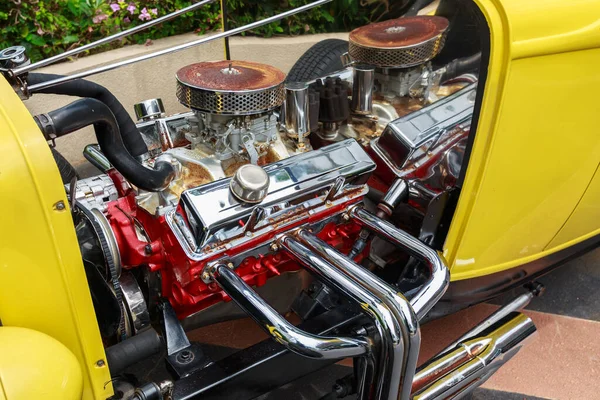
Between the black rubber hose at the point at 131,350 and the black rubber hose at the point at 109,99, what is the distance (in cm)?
49

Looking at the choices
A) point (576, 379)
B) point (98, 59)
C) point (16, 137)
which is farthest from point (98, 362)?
point (98, 59)

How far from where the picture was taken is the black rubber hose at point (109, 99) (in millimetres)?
1402

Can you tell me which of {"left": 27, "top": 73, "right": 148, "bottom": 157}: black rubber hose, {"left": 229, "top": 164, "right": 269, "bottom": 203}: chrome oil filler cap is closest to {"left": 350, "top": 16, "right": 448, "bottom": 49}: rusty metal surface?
{"left": 229, "top": 164, "right": 269, "bottom": 203}: chrome oil filler cap

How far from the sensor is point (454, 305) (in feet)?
6.06

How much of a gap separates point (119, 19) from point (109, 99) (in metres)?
2.44

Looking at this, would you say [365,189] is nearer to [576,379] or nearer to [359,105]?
[359,105]

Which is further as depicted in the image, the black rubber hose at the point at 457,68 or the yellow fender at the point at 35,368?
the black rubber hose at the point at 457,68

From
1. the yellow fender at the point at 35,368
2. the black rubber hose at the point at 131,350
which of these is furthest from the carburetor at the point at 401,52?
the yellow fender at the point at 35,368

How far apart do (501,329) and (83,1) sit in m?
3.19

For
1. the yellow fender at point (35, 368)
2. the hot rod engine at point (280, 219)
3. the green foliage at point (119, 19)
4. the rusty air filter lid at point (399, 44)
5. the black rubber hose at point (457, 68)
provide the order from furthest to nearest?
the green foliage at point (119, 19) < the black rubber hose at point (457, 68) < the rusty air filter lid at point (399, 44) < the hot rod engine at point (280, 219) < the yellow fender at point (35, 368)

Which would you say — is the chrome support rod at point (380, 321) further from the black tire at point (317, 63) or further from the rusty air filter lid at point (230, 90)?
the black tire at point (317, 63)

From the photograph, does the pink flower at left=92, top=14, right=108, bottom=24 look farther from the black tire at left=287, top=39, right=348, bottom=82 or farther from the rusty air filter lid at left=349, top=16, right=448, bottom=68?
the rusty air filter lid at left=349, top=16, right=448, bottom=68

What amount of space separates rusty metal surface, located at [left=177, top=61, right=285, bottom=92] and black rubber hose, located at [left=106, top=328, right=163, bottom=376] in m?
0.66

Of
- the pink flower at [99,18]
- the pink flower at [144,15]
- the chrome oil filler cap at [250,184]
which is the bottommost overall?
the pink flower at [144,15]
